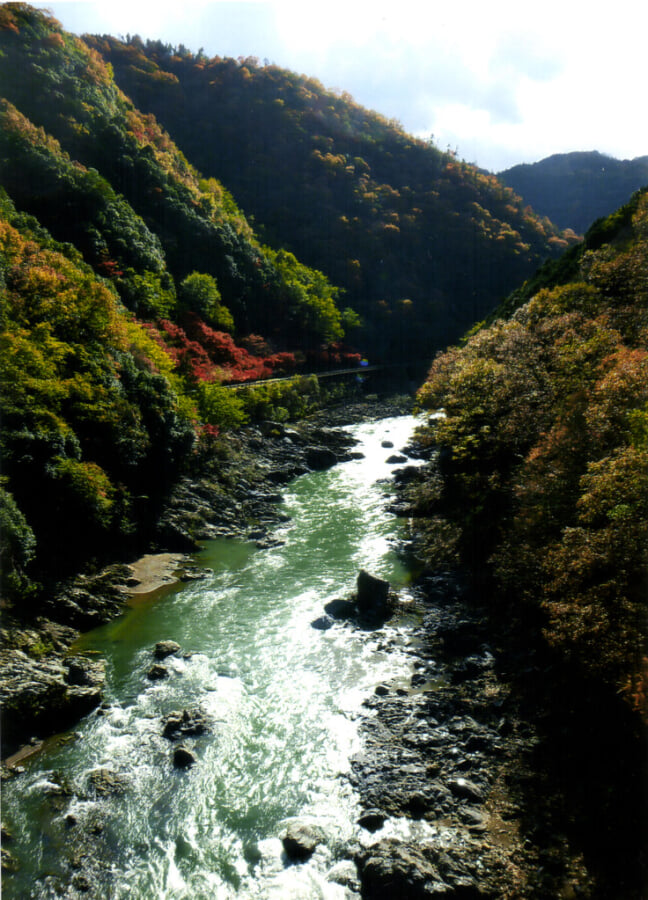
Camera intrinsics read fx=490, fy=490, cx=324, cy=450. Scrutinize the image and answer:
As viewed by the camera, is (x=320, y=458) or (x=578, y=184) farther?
(x=578, y=184)

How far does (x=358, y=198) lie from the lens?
329ft

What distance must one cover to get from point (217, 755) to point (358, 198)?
347ft

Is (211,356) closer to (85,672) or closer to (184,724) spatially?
(85,672)

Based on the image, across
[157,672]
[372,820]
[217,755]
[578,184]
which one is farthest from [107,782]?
[578,184]

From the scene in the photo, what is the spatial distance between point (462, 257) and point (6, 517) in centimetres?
10175

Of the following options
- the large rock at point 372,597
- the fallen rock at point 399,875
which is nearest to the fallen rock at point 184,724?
the fallen rock at point 399,875

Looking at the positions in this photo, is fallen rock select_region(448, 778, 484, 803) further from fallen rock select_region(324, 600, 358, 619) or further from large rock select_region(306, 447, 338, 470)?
large rock select_region(306, 447, 338, 470)

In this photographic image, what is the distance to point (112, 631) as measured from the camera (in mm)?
19734

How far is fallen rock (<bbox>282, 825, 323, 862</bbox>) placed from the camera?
11.2 metres

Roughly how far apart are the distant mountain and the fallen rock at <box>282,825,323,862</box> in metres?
181

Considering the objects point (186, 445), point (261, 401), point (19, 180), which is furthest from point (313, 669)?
point (19, 180)

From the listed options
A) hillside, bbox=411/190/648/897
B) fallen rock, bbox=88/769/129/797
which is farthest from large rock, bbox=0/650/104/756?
hillside, bbox=411/190/648/897

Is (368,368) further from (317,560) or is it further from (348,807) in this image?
(348,807)

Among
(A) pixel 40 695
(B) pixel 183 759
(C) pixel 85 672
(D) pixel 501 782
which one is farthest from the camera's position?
Result: (C) pixel 85 672
